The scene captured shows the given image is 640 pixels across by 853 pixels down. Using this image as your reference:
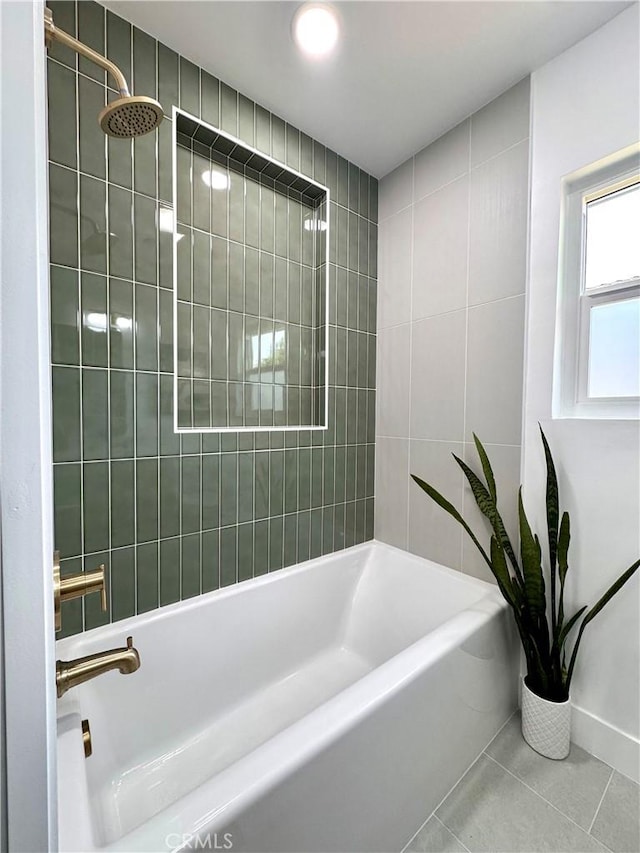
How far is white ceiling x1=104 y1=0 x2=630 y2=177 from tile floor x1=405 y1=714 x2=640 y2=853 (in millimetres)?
2615

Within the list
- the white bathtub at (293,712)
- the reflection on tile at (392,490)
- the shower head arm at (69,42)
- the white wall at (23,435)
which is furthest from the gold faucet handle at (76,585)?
the reflection on tile at (392,490)

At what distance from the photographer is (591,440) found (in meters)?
1.35

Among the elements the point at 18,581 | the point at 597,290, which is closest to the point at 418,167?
the point at 597,290

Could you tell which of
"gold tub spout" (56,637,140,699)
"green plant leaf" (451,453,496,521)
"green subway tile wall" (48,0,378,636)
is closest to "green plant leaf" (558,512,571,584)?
"green plant leaf" (451,453,496,521)

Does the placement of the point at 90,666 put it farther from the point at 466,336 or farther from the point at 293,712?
the point at 466,336

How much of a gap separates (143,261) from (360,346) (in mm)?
1166

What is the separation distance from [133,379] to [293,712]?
4.73 feet

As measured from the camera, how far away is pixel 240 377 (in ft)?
5.98

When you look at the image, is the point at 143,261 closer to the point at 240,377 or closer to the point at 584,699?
the point at 240,377

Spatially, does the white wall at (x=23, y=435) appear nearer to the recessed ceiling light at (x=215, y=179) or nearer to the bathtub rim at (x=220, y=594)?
the bathtub rim at (x=220, y=594)

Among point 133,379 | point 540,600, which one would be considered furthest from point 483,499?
point 133,379

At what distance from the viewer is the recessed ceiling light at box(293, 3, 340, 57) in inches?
48.7

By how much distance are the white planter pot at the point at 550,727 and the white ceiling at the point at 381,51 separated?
2.42 m

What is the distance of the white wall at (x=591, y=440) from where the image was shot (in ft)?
4.15
